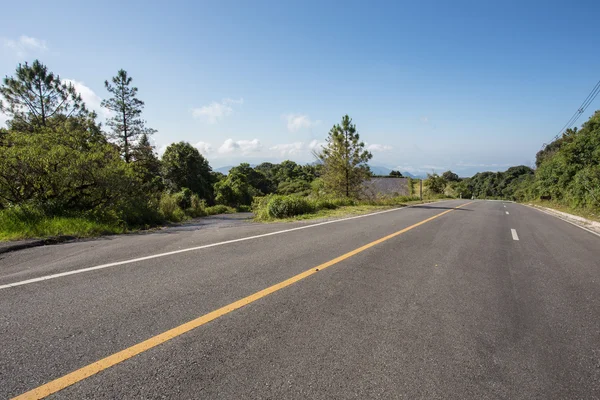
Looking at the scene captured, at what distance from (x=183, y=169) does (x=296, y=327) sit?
4234 centimetres

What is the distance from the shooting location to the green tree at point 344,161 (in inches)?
874

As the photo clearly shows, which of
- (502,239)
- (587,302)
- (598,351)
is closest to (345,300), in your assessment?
(598,351)

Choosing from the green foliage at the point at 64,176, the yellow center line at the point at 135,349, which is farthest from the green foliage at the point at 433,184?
the yellow center line at the point at 135,349

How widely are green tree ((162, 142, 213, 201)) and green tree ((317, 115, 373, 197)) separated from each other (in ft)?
80.2

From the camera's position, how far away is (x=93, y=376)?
2166 mm

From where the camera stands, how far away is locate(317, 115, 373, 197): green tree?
22.2 meters

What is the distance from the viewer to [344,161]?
22.3 meters

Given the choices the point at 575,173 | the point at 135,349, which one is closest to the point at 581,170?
the point at 575,173

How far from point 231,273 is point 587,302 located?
481cm

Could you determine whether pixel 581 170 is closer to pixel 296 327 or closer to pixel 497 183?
pixel 296 327

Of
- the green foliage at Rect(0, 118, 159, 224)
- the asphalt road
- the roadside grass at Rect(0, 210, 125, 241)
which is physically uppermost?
the green foliage at Rect(0, 118, 159, 224)

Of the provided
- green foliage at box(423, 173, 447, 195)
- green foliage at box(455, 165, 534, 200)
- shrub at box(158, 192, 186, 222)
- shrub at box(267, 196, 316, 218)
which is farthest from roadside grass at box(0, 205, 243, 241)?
green foliage at box(455, 165, 534, 200)

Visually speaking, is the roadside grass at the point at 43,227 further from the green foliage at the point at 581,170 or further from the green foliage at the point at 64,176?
the green foliage at the point at 581,170

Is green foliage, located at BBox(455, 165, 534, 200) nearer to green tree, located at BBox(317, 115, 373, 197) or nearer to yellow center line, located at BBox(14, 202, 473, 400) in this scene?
green tree, located at BBox(317, 115, 373, 197)
